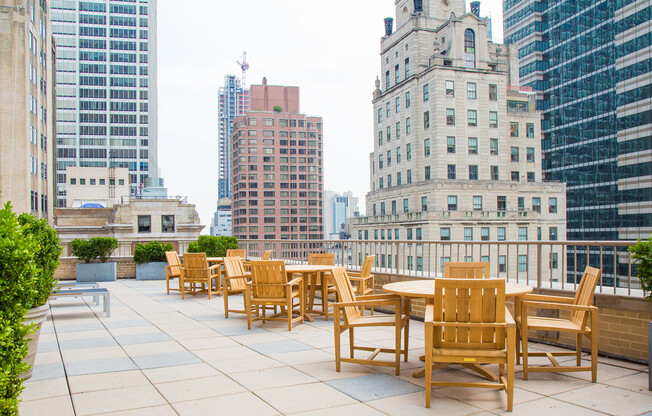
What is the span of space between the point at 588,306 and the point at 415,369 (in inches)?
80.8

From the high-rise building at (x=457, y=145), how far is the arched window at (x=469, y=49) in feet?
0.41

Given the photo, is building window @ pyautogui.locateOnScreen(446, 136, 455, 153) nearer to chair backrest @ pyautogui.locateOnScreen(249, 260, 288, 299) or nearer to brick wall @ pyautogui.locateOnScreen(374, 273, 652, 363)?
chair backrest @ pyautogui.locateOnScreen(249, 260, 288, 299)

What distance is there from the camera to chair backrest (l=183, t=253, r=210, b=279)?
45.0ft

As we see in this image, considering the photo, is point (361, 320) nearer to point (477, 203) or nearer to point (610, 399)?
point (610, 399)

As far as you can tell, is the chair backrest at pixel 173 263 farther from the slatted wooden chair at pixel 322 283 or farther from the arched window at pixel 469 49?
the arched window at pixel 469 49

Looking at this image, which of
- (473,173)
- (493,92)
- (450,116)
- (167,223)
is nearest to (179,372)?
(450,116)

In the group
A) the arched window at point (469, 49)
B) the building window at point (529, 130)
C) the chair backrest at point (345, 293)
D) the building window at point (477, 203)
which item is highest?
the arched window at point (469, 49)

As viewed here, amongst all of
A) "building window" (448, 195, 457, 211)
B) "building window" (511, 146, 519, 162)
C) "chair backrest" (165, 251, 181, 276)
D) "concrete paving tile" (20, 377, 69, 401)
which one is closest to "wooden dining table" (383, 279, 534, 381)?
"concrete paving tile" (20, 377, 69, 401)

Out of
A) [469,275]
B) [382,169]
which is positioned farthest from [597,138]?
[469,275]

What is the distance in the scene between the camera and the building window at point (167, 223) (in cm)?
6969

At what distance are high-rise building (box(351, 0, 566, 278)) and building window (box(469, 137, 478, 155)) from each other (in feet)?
0.36

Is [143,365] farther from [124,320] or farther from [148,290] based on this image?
[148,290]

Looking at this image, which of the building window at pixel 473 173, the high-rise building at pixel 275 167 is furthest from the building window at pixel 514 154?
the high-rise building at pixel 275 167

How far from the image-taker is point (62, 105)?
11412 cm
